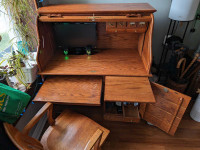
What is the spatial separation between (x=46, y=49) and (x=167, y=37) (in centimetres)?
143

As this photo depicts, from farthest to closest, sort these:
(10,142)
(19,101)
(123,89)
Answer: (123,89) < (19,101) < (10,142)

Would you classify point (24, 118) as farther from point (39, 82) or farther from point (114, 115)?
point (114, 115)

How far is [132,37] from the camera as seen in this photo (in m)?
1.73

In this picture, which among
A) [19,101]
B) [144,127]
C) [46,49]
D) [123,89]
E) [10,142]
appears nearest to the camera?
[10,142]

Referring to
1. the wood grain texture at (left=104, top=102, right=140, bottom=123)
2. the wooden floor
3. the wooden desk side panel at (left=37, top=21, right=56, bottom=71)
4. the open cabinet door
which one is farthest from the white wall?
the wooden floor

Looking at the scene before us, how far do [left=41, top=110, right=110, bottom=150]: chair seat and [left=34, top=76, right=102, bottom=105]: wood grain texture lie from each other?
0.20m

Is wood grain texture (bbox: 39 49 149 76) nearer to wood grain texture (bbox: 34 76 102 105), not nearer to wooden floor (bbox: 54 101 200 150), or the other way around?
wood grain texture (bbox: 34 76 102 105)

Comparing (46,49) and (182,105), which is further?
(46,49)

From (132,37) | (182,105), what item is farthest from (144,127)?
(132,37)

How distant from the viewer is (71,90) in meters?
1.32

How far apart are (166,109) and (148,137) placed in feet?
1.28

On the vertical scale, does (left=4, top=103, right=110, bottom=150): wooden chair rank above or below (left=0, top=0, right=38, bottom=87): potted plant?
below

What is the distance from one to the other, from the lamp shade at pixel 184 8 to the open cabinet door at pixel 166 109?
73cm

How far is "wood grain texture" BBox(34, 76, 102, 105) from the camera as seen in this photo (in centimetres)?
121
